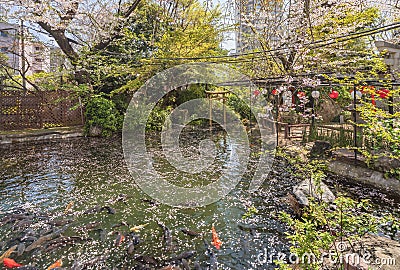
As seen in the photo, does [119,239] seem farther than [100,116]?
No

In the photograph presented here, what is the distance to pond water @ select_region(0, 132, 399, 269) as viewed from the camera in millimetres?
3291

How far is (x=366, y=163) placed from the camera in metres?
5.62

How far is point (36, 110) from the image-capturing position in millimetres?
11680

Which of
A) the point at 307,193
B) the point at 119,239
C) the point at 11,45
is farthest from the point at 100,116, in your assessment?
the point at 307,193

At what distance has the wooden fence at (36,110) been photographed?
36.6 feet

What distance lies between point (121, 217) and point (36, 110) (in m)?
9.87

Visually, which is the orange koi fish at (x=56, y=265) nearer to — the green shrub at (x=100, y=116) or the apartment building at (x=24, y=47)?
the green shrub at (x=100, y=116)

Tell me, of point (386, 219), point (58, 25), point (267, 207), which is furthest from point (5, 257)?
point (58, 25)

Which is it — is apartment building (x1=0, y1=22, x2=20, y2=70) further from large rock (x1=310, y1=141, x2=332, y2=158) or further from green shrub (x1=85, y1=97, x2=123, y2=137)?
large rock (x1=310, y1=141, x2=332, y2=158)

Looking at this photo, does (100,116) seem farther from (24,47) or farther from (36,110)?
(24,47)

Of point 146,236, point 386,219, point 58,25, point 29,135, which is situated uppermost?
point 58,25

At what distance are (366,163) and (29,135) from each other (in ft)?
38.5

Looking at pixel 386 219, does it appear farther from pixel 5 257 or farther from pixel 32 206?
pixel 32 206

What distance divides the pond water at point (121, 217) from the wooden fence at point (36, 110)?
483 centimetres
